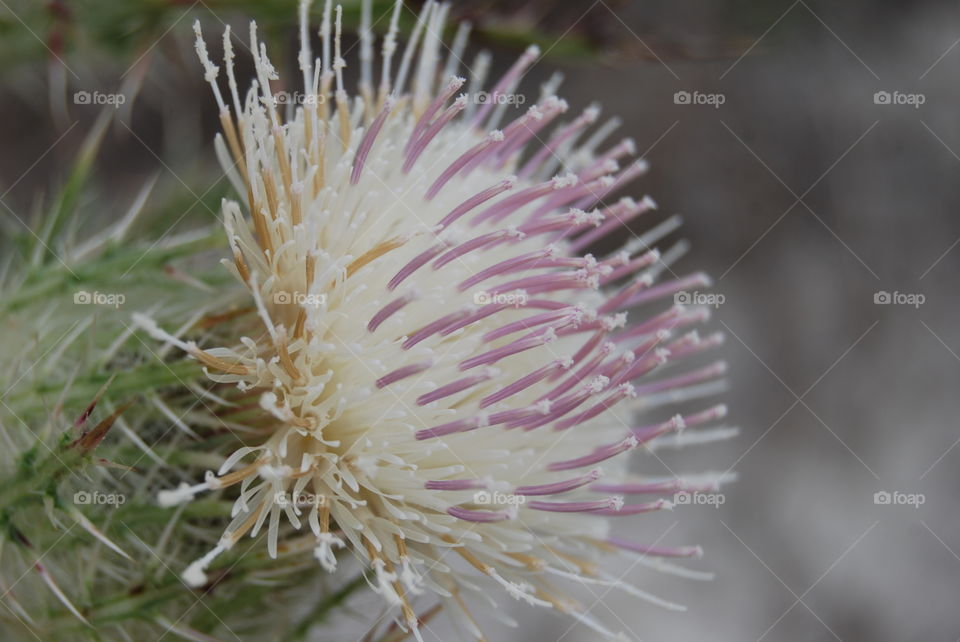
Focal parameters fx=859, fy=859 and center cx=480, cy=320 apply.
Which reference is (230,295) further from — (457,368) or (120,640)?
(120,640)

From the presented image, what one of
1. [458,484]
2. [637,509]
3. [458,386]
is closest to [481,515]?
[458,484]

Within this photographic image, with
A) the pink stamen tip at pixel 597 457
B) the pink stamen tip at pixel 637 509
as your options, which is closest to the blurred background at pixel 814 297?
the pink stamen tip at pixel 637 509

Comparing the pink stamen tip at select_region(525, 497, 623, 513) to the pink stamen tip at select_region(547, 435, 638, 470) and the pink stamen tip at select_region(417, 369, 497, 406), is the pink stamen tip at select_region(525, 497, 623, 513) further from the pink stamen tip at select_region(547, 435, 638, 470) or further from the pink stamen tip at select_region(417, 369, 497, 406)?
the pink stamen tip at select_region(417, 369, 497, 406)

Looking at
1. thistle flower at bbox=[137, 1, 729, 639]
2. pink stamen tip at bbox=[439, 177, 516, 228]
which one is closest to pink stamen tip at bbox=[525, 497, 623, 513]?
thistle flower at bbox=[137, 1, 729, 639]

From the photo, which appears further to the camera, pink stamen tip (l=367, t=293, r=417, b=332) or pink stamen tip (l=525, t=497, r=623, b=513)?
pink stamen tip (l=525, t=497, r=623, b=513)

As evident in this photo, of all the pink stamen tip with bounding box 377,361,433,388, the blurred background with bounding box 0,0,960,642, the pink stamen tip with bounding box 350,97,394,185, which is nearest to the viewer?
the pink stamen tip with bounding box 377,361,433,388

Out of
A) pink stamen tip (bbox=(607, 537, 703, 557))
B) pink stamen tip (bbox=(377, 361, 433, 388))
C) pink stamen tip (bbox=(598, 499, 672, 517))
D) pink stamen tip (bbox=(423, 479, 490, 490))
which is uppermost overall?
pink stamen tip (bbox=(377, 361, 433, 388))

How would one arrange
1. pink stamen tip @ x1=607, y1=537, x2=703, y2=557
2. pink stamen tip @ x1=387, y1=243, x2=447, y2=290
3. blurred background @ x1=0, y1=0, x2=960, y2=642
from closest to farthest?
1. pink stamen tip @ x1=387, y1=243, x2=447, y2=290
2. pink stamen tip @ x1=607, y1=537, x2=703, y2=557
3. blurred background @ x1=0, y1=0, x2=960, y2=642

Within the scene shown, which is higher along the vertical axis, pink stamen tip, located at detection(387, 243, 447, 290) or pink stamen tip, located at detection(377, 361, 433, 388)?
pink stamen tip, located at detection(387, 243, 447, 290)
